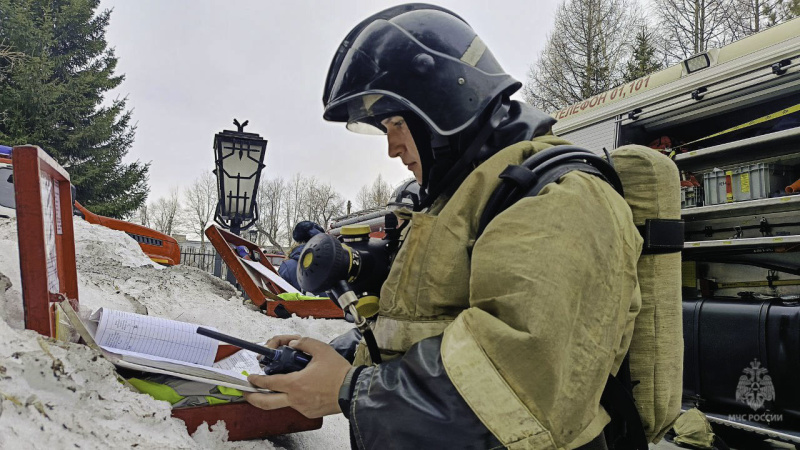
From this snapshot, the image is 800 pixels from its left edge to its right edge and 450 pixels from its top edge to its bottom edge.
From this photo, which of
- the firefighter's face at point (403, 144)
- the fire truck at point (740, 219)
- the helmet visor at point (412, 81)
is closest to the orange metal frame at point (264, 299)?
the fire truck at point (740, 219)

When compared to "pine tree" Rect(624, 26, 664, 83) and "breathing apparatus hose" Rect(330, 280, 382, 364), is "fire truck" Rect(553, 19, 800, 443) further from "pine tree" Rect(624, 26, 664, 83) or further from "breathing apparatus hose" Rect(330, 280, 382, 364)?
"pine tree" Rect(624, 26, 664, 83)

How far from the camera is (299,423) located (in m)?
1.87

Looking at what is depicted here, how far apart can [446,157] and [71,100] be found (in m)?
21.7

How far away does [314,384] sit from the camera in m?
1.24

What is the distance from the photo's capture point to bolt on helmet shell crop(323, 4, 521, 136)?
4.91 feet

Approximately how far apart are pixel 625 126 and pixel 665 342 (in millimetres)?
5468

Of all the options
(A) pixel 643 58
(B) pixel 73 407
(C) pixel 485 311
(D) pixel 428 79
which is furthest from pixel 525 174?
(A) pixel 643 58

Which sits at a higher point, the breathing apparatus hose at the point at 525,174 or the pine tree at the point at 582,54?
the pine tree at the point at 582,54

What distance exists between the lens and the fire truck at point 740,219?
13.3ft

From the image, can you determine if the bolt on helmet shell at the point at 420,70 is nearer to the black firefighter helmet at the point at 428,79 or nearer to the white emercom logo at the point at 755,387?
the black firefighter helmet at the point at 428,79

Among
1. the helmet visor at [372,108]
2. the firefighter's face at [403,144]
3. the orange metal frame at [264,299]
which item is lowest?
the orange metal frame at [264,299]

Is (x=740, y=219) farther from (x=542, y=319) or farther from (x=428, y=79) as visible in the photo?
(x=542, y=319)

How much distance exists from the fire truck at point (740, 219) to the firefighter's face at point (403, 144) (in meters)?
3.98

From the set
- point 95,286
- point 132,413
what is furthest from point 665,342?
point 95,286
